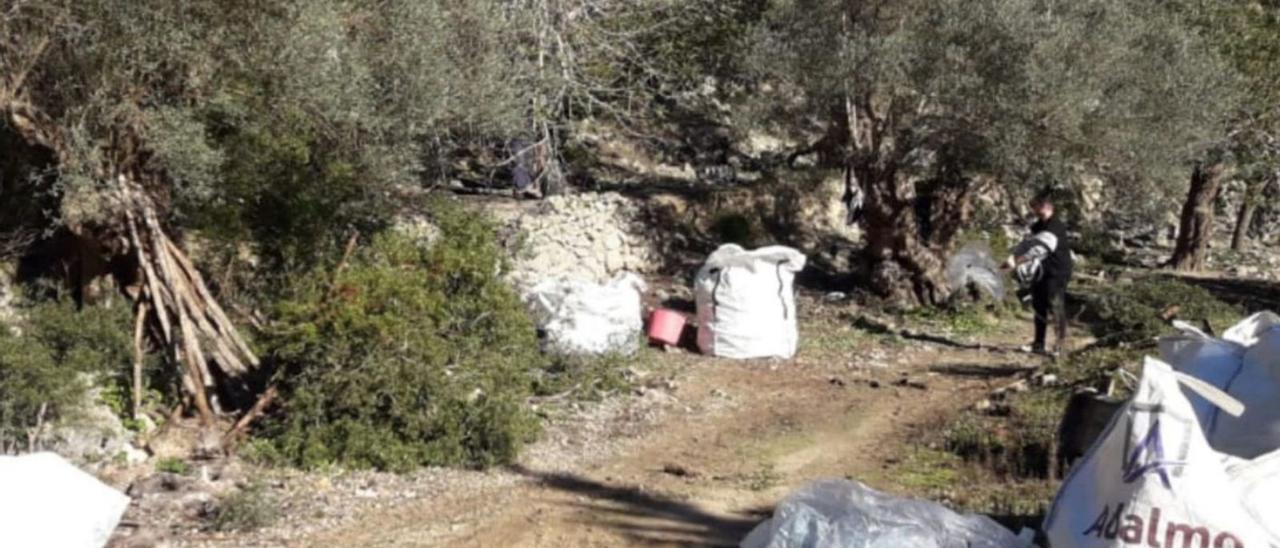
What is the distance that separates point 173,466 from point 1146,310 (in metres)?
7.23

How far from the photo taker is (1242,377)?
6.36 m

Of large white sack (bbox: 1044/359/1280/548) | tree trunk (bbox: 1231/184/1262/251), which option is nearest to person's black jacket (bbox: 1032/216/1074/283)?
large white sack (bbox: 1044/359/1280/548)

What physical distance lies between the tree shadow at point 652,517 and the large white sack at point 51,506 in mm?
2448

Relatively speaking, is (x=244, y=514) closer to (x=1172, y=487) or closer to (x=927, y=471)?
(x=927, y=471)

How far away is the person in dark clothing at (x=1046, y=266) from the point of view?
12.2 m

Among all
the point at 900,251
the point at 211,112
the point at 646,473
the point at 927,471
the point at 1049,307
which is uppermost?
the point at 211,112

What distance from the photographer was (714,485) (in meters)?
8.16

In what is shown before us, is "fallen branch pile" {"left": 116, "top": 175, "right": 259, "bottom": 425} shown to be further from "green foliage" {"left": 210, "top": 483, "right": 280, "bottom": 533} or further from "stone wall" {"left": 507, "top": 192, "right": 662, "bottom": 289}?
"stone wall" {"left": 507, "top": 192, "right": 662, "bottom": 289}

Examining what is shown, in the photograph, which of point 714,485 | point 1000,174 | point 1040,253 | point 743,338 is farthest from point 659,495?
point 1000,174

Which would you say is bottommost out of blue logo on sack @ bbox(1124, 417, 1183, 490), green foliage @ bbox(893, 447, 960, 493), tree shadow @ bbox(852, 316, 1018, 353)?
green foliage @ bbox(893, 447, 960, 493)

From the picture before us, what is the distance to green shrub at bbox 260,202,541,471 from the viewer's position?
8461 mm

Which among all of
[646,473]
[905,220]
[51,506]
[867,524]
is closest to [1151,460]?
[867,524]

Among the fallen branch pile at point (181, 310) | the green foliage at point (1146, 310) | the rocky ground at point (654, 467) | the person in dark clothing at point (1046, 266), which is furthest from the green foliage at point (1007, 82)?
the fallen branch pile at point (181, 310)

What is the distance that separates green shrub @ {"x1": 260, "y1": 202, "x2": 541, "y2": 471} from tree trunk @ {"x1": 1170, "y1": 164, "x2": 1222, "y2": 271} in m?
12.3
